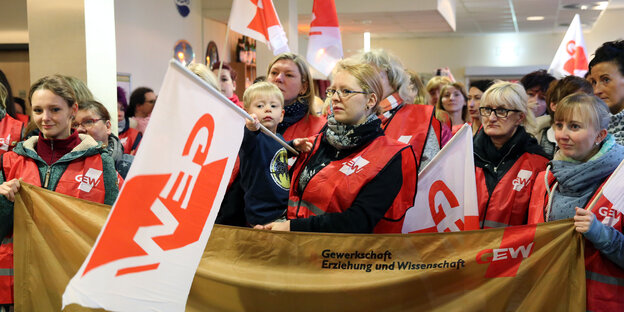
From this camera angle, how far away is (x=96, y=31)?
4.73 m

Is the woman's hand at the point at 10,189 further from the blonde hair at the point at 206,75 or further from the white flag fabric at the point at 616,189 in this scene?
the white flag fabric at the point at 616,189

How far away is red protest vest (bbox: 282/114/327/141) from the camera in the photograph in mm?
3564

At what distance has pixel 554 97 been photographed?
3.88 metres

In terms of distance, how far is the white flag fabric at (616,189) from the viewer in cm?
244

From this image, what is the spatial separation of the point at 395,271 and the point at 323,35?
3.52 metres

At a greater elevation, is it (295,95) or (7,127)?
(295,95)

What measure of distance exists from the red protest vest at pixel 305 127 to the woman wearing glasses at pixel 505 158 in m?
0.85

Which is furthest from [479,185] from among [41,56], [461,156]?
[41,56]

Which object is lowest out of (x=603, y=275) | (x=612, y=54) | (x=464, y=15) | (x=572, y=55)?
(x=603, y=275)

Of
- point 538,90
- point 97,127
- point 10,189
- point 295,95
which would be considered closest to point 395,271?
point 295,95

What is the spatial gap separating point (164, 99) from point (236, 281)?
89cm

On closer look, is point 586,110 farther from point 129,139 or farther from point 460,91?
Result: point 129,139

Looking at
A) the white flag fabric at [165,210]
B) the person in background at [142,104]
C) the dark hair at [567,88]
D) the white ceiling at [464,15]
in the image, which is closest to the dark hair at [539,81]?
the dark hair at [567,88]

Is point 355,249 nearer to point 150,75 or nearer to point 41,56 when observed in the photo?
point 41,56
